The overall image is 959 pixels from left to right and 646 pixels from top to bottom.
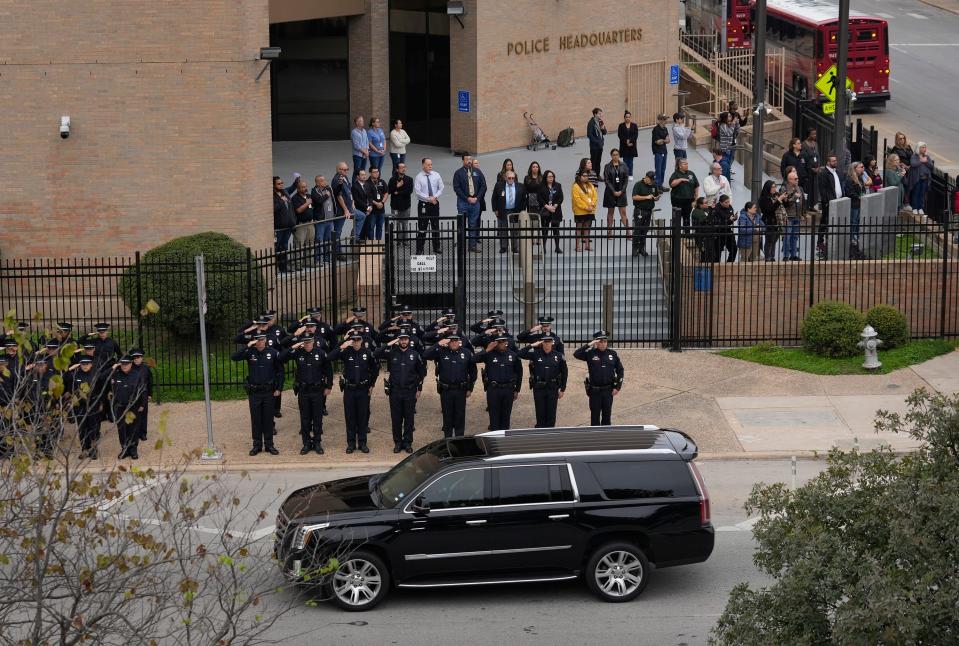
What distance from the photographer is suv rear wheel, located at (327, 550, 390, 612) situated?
1399 centimetres

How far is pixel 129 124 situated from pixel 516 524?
39.0ft

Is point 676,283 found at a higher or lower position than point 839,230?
lower

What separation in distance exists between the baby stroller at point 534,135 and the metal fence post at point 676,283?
11306 millimetres

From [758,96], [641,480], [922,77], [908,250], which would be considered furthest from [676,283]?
[922,77]

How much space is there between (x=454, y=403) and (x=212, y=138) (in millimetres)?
6717

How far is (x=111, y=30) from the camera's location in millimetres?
23078

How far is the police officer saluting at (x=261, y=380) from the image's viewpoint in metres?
18.9

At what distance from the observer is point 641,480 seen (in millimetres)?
14297

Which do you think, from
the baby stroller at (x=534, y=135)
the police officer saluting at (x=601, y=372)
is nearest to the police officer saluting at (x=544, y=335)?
the police officer saluting at (x=601, y=372)

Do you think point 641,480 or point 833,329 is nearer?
point 641,480

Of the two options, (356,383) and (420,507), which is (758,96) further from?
(420,507)

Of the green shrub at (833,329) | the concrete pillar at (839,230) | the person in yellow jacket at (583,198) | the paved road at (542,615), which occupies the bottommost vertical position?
the paved road at (542,615)

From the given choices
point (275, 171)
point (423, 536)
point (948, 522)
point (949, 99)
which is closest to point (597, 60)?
point (275, 171)

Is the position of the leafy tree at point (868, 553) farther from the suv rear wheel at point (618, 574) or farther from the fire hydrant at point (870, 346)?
the fire hydrant at point (870, 346)
